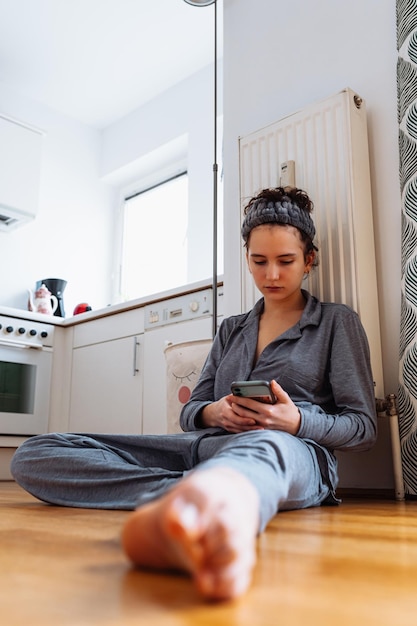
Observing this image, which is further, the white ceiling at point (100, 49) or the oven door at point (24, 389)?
the white ceiling at point (100, 49)

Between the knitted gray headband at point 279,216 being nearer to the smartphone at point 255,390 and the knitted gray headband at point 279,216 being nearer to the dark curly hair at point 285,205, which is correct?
the dark curly hair at point 285,205

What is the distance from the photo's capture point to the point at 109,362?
9.84 feet

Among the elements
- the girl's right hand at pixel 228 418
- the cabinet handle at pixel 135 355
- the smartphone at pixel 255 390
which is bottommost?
the girl's right hand at pixel 228 418

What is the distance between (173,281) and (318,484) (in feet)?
8.74

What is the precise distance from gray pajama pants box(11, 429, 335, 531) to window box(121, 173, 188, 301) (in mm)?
2352

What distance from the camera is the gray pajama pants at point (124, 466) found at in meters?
1.24

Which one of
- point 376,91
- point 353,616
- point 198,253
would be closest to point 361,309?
point 376,91

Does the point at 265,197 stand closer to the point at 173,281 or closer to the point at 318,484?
the point at 318,484

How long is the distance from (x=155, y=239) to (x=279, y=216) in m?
2.55

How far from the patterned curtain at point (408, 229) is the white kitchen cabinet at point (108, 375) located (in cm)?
136

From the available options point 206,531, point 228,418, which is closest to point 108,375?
point 228,418

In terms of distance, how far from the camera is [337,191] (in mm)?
1900

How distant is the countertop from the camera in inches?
101

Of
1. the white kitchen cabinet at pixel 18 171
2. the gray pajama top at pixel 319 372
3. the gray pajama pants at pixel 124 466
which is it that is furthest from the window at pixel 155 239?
the gray pajama pants at pixel 124 466
